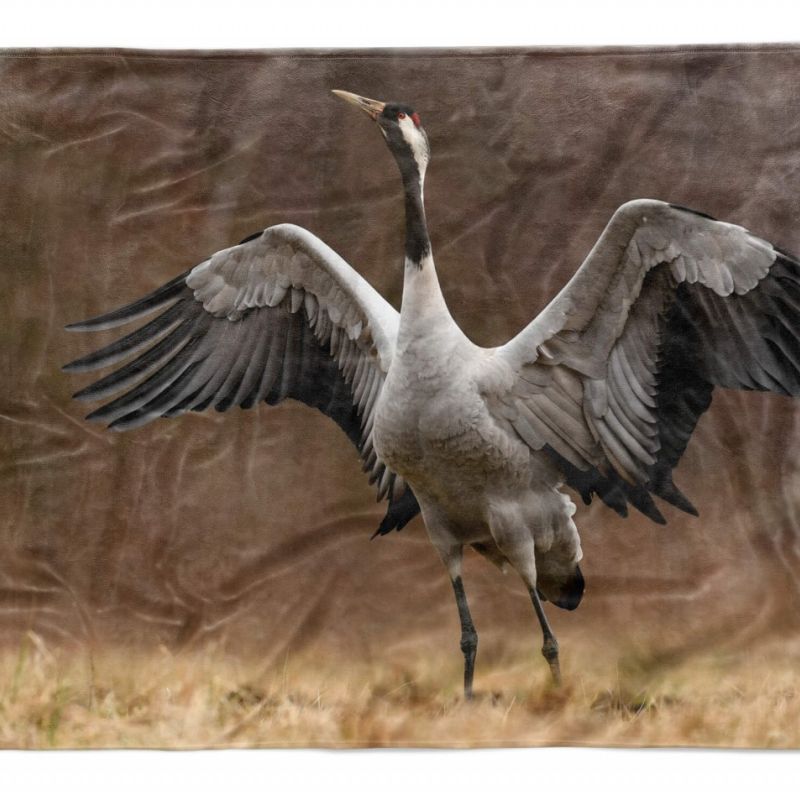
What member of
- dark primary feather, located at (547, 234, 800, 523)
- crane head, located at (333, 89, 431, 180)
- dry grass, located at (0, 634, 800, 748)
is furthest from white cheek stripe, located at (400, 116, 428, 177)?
dry grass, located at (0, 634, 800, 748)

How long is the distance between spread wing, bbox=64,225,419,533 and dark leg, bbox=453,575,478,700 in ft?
0.68

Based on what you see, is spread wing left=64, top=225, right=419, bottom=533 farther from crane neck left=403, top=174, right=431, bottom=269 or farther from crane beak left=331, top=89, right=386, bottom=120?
crane beak left=331, top=89, right=386, bottom=120

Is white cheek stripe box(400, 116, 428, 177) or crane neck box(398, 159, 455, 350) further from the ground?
white cheek stripe box(400, 116, 428, 177)

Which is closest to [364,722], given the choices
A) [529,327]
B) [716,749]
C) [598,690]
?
[598,690]

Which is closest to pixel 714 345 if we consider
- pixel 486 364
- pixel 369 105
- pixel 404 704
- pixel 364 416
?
pixel 486 364

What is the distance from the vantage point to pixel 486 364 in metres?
2.10

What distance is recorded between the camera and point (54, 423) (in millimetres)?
2277

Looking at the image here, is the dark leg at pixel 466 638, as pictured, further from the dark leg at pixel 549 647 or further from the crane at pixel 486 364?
the dark leg at pixel 549 647

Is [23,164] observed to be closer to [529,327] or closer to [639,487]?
[529,327]

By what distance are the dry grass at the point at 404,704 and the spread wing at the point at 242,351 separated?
1.27 feet

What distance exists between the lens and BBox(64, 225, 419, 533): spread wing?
224cm

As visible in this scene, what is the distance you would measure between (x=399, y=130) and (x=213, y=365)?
660mm

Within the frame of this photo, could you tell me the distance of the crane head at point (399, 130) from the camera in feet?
7.10

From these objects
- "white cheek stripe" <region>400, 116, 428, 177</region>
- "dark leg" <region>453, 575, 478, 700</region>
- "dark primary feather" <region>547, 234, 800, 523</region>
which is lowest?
"dark leg" <region>453, 575, 478, 700</region>
